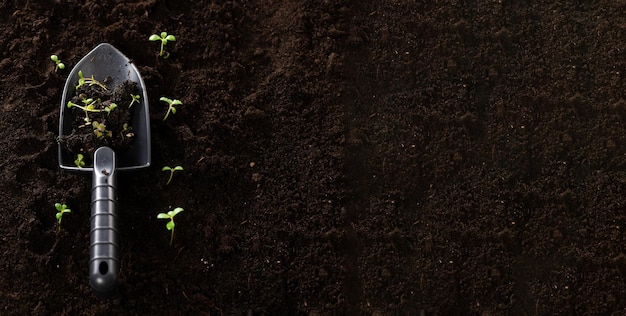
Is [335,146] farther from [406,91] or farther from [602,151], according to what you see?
[602,151]

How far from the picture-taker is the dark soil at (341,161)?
2307 millimetres

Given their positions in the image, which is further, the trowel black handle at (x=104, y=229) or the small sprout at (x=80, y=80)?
the small sprout at (x=80, y=80)

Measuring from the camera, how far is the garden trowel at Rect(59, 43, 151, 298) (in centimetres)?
201

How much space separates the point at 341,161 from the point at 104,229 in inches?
33.7

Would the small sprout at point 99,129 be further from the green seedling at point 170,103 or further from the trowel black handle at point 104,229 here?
the green seedling at point 170,103

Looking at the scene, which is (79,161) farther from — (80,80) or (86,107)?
(80,80)

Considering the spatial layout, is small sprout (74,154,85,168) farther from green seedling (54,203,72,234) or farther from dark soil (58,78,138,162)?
green seedling (54,203,72,234)

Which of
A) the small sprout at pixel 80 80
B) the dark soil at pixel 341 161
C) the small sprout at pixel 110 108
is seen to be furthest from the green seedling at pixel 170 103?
the small sprout at pixel 80 80

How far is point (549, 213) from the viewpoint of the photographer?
2.38 metres

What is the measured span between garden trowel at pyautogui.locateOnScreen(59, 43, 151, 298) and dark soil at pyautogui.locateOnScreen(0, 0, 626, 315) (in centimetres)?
9

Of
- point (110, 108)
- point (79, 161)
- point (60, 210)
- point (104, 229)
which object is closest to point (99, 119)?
point (110, 108)

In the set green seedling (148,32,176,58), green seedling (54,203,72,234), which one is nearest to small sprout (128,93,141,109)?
green seedling (148,32,176,58)

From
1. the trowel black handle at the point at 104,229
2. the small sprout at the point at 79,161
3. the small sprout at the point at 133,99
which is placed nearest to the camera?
the trowel black handle at the point at 104,229

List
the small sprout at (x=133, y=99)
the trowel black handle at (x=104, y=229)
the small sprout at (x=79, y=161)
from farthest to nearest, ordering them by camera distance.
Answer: the small sprout at (x=133, y=99)
the small sprout at (x=79, y=161)
the trowel black handle at (x=104, y=229)
